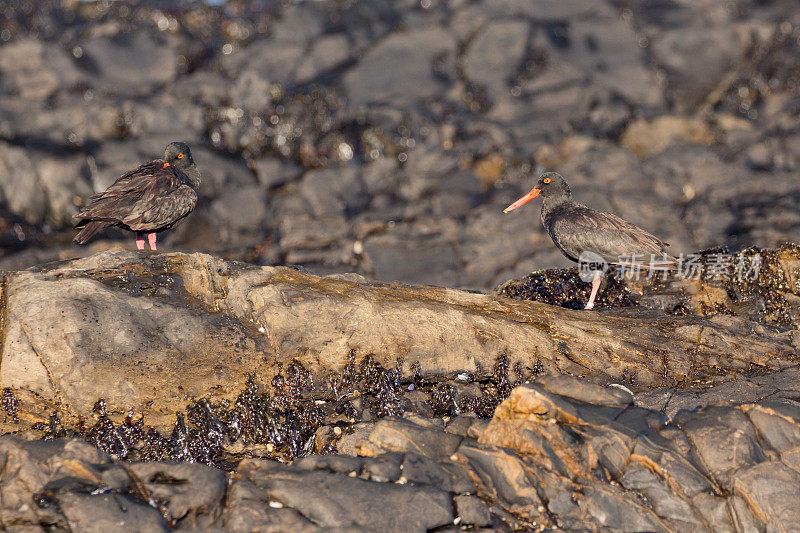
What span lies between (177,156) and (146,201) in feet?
4.25

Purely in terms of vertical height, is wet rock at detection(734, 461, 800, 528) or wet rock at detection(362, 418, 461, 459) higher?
wet rock at detection(362, 418, 461, 459)

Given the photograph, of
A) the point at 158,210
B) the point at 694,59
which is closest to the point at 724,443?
the point at 158,210

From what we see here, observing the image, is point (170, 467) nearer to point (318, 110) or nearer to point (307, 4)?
point (318, 110)

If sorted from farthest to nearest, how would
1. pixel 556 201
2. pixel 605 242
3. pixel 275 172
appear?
pixel 275 172 → pixel 556 201 → pixel 605 242

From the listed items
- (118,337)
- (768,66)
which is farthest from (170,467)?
(768,66)

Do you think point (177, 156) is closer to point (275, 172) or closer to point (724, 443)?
point (724, 443)

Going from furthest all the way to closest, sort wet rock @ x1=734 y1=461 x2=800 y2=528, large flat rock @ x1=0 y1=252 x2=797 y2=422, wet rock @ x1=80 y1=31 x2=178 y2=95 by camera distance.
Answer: wet rock @ x1=80 y1=31 x2=178 y2=95
large flat rock @ x1=0 y1=252 x2=797 y2=422
wet rock @ x1=734 y1=461 x2=800 y2=528

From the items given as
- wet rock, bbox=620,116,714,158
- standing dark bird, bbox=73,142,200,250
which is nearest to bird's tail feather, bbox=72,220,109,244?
standing dark bird, bbox=73,142,200,250

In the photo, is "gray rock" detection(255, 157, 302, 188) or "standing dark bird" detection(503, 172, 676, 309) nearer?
"standing dark bird" detection(503, 172, 676, 309)

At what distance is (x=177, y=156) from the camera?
11438 millimetres

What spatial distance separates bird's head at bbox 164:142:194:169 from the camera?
11.4 m

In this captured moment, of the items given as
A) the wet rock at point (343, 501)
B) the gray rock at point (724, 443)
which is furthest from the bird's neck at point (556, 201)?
the wet rock at point (343, 501)

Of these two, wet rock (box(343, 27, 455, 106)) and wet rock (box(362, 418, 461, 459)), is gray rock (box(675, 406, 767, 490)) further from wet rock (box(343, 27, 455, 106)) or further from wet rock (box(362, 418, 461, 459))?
wet rock (box(343, 27, 455, 106))

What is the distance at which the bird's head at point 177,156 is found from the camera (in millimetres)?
11391
